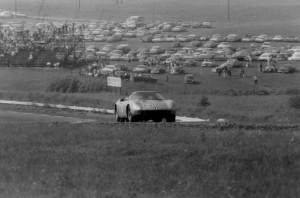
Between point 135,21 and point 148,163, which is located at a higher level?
point 135,21

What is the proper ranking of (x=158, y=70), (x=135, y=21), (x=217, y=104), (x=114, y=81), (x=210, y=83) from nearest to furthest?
(x=217, y=104), (x=114, y=81), (x=210, y=83), (x=158, y=70), (x=135, y=21)

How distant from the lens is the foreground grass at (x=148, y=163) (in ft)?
44.9

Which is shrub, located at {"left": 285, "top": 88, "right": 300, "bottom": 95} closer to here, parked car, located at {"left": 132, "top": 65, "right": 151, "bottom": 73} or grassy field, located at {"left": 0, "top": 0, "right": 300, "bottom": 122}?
grassy field, located at {"left": 0, "top": 0, "right": 300, "bottom": 122}

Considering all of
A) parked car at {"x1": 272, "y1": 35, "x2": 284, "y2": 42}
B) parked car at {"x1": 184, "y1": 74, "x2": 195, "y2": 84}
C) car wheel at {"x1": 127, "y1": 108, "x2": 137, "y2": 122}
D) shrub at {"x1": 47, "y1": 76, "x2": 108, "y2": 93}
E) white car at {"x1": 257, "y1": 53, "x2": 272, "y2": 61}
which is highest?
parked car at {"x1": 272, "y1": 35, "x2": 284, "y2": 42}

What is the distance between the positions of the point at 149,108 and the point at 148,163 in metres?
11.3

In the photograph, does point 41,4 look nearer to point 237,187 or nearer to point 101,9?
point 101,9

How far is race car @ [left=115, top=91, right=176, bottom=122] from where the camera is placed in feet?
94.1

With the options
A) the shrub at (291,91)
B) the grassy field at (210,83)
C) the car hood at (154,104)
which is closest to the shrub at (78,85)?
the grassy field at (210,83)

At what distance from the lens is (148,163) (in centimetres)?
1734

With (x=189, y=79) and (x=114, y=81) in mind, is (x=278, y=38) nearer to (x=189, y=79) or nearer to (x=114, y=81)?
(x=189, y=79)

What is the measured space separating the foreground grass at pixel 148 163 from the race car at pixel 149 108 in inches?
152

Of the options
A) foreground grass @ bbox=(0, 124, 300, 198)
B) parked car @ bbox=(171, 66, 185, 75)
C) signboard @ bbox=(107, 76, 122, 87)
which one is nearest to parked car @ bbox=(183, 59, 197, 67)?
parked car @ bbox=(171, 66, 185, 75)

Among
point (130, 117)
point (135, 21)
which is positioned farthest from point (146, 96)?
point (135, 21)

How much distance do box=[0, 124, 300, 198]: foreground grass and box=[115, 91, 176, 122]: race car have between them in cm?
385
